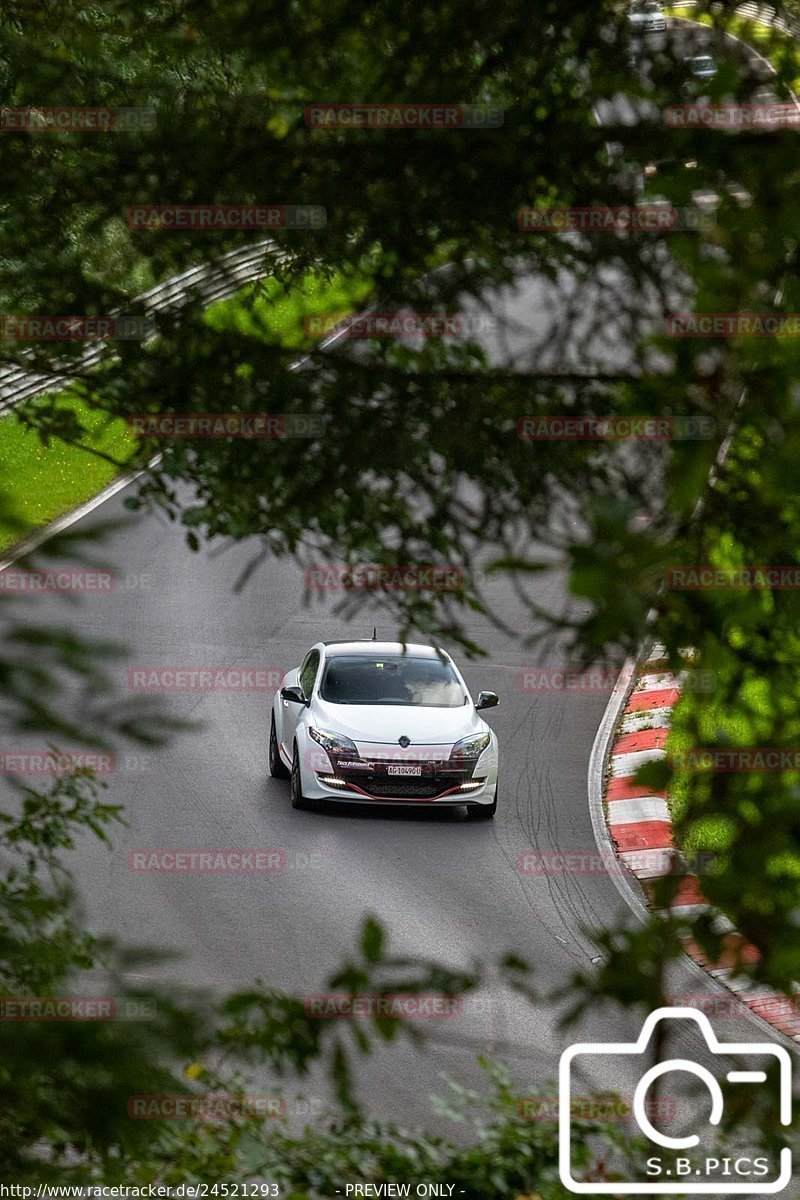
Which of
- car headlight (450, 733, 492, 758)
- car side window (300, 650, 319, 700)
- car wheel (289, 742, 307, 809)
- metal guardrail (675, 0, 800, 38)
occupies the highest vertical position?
metal guardrail (675, 0, 800, 38)

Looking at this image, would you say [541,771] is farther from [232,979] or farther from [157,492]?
[157,492]

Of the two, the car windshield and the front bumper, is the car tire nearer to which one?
the front bumper

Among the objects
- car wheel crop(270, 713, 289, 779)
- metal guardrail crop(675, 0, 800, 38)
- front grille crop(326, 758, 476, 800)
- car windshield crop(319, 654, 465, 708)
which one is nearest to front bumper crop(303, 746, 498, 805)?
front grille crop(326, 758, 476, 800)

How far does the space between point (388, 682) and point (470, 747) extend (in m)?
1.28

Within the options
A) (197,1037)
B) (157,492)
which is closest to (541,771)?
(157,492)

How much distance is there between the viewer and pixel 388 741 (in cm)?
1320

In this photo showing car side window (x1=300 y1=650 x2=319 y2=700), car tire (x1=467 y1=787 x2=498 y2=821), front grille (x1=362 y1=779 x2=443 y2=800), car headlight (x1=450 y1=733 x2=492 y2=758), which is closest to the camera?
car headlight (x1=450 y1=733 x2=492 y2=758)

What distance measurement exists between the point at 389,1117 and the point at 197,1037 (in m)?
5.69

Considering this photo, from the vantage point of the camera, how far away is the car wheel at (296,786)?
527 inches

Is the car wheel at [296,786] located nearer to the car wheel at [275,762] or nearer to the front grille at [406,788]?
the front grille at [406,788]

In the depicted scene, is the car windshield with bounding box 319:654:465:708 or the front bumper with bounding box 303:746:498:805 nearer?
the front bumper with bounding box 303:746:498:805

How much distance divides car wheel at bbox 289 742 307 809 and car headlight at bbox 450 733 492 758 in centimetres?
158

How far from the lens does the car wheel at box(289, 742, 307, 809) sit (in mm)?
13398

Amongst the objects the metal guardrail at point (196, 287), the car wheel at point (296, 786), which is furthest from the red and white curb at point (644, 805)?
the metal guardrail at point (196, 287)
